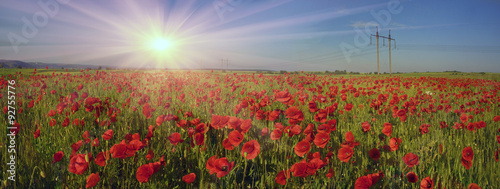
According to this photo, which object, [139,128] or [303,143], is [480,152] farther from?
[139,128]

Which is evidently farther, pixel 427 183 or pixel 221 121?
pixel 221 121

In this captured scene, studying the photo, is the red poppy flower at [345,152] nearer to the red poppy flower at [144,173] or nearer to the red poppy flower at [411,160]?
the red poppy flower at [411,160]

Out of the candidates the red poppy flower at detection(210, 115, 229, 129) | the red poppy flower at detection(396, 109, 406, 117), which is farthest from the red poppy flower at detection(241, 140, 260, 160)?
the red poppy flower at detection(396, 109, 406, 117)

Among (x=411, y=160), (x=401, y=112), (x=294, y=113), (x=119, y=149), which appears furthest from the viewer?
(x=401, y=112)

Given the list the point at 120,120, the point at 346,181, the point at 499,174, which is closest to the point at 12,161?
the point at 120,120

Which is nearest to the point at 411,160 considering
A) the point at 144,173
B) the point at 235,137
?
the point at 235,137

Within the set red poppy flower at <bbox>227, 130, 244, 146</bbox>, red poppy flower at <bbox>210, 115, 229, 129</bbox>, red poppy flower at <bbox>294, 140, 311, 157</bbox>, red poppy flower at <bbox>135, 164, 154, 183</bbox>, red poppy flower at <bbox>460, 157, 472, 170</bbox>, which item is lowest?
red poppy flower at <bbox>460, 157, 472, 170</bbox>

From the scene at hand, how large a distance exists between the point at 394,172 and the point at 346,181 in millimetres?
495

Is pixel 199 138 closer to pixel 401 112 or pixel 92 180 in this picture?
pixel 92 180

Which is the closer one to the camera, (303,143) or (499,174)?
(303,143)

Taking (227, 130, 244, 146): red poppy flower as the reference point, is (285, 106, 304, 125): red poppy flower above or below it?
above

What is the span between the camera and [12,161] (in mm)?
2018

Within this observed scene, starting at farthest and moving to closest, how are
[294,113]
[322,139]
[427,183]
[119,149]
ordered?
[294,113] → [322,139] → [119,149] → [427,183]

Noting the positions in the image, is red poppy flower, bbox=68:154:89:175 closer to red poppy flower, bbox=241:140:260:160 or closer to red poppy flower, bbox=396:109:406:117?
red poppy flower, bbox=241:140:260:160
